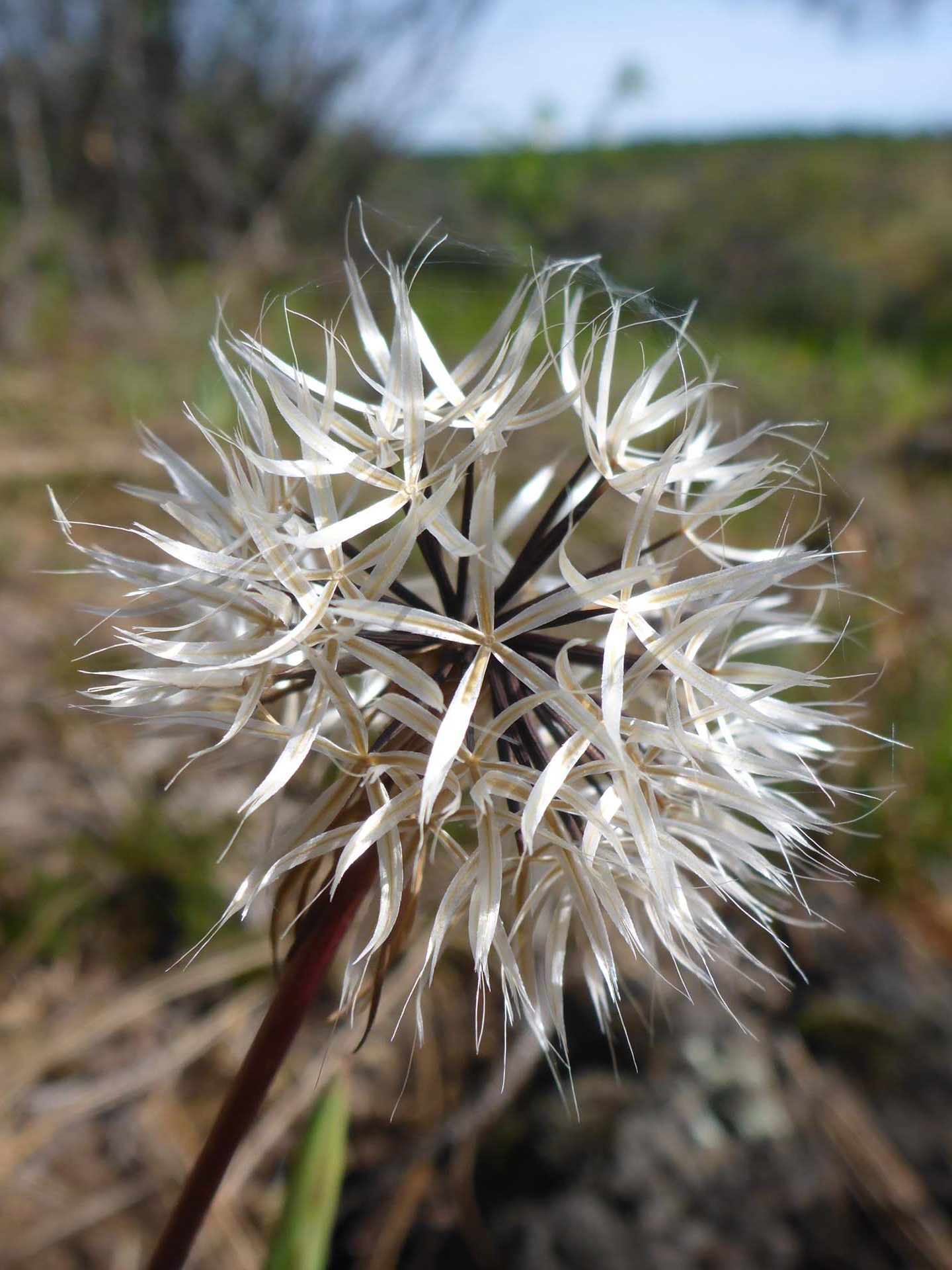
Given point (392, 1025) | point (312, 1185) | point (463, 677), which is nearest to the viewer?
point (463, 677)

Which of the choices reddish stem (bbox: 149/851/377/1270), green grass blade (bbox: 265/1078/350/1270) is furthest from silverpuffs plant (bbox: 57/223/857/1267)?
green grass blade (bbox: 265/1078/350/1270)

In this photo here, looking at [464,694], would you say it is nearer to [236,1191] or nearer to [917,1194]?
[236,1191]

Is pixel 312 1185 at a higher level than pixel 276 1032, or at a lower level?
lower

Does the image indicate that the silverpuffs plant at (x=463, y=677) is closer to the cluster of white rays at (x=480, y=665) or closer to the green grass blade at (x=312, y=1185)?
the cluster of white rays at (x=480, y=665)

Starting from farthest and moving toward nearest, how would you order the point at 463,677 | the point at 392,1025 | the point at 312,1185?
1. the point at 392,1025
2. the point at 312,1185
3. the point at 463,677

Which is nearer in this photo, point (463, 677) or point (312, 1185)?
point (463, 677)

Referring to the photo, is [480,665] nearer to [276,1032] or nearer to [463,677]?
[463,677]

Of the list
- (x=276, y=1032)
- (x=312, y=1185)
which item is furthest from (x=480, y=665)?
(x=312, y=1185)
